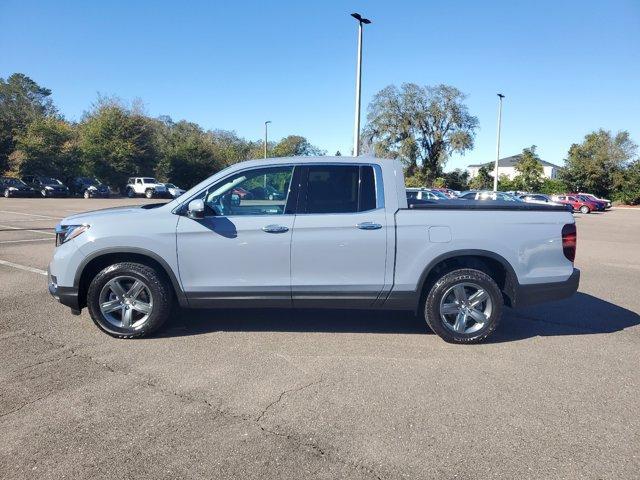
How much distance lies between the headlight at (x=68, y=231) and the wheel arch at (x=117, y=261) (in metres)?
0.28

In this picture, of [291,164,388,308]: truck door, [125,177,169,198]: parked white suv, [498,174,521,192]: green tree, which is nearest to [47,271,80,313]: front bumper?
[291,164,388,308]: truck door

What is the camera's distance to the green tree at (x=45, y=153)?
42.2 meters

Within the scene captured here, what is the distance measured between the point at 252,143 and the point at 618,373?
86203 mm

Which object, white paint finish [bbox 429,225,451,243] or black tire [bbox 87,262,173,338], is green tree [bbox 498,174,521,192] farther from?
black tire [bbox 87,262,173,338]

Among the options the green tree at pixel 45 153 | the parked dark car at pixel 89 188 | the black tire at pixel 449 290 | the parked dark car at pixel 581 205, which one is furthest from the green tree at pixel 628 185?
the green tree at pixel 45 153

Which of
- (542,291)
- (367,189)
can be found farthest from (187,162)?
(542,291)

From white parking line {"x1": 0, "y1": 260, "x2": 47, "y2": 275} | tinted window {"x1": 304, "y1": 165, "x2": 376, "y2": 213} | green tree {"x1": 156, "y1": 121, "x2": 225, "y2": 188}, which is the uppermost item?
green tree {"x1": 156, "y1": 121, "x2": 225, "y2": 188}

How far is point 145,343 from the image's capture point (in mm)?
4766

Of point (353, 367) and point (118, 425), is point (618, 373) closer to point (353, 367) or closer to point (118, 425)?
point (353, 367)

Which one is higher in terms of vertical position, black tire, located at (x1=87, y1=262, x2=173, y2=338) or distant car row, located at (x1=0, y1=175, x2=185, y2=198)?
distant car row, located at (x1=0, y1=175, x2=185, y2=198)

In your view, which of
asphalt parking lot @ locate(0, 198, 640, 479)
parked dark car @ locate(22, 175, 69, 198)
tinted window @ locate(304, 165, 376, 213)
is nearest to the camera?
asphalt parking lot @ locate(0, 198, 640, 479)

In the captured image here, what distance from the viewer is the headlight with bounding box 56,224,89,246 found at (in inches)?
188

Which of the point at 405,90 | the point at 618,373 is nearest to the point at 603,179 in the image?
the point at 405,90

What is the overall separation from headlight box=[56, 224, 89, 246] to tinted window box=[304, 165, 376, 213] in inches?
88.8
